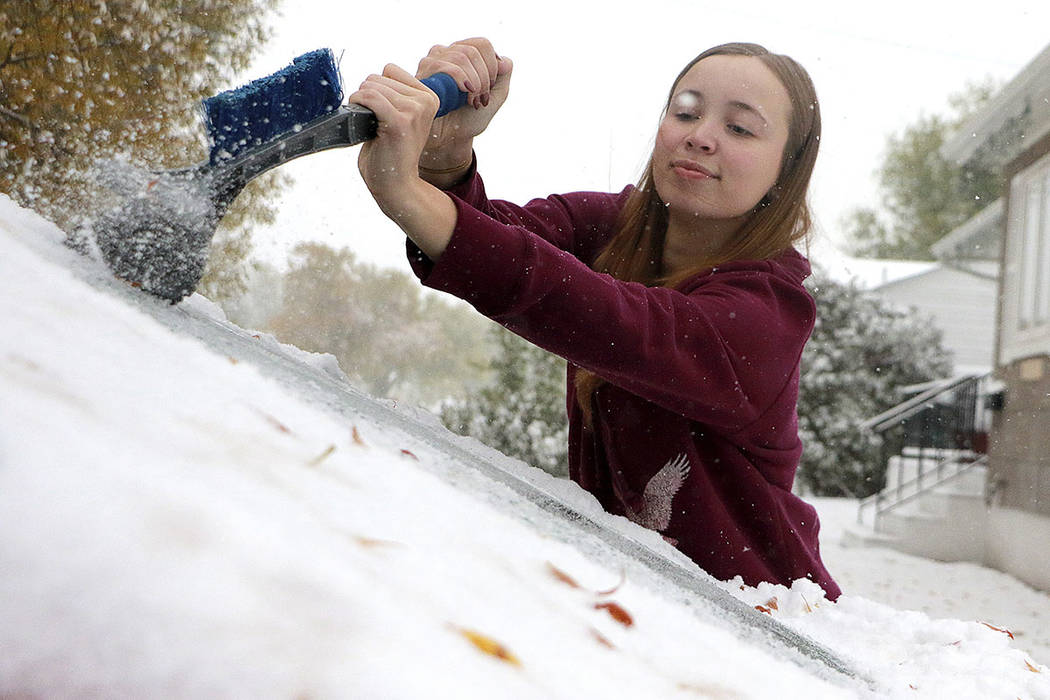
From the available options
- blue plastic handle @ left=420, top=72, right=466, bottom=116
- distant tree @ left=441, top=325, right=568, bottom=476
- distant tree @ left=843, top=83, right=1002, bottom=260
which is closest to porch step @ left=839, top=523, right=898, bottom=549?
distant tree @ left=441, top=325, right=568, bottom=476

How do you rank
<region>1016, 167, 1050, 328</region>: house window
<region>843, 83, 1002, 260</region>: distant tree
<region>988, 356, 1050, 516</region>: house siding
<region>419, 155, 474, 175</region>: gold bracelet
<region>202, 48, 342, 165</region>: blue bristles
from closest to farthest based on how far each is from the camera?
<region>202, 48, 342, 165</region>: blue bristles
<region>419, 155, 474, 175</region>: gold bracelet
<region>988, 356, 1050, 516</region>: house siding
<region>1016, 167, 1050, 328</region>: house window
<region>843, 83, 1002, 260</region>: distant tree

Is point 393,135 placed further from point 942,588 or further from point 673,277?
point 942,588

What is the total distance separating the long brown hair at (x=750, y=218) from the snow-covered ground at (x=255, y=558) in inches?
30.7

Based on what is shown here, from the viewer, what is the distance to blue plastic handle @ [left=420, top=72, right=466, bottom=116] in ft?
3.00

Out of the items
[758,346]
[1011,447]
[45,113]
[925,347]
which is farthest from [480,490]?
[925,347]

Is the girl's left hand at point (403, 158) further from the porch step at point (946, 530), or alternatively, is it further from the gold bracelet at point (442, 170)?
the porch step at point (946, 530)

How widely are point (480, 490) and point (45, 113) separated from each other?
1.28m

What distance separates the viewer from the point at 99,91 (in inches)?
59.9

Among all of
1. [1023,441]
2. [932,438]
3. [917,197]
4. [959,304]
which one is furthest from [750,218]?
[917,197]

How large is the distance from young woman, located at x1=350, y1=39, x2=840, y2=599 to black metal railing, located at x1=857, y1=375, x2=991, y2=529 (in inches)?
285

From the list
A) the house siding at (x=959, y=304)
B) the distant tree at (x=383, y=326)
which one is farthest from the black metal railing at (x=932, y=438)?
the house siding at (x=959, y=304)

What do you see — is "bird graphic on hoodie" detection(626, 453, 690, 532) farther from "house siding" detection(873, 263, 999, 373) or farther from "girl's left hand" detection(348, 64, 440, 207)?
"house siding" detection(873, 263, 999, 373)

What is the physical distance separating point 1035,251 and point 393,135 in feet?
25.5

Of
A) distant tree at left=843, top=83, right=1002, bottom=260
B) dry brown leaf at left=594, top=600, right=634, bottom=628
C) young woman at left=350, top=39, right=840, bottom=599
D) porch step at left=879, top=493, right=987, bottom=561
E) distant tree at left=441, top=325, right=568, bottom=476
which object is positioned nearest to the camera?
dry brown leaf at left=594, top=600, right=634, bottom=628
